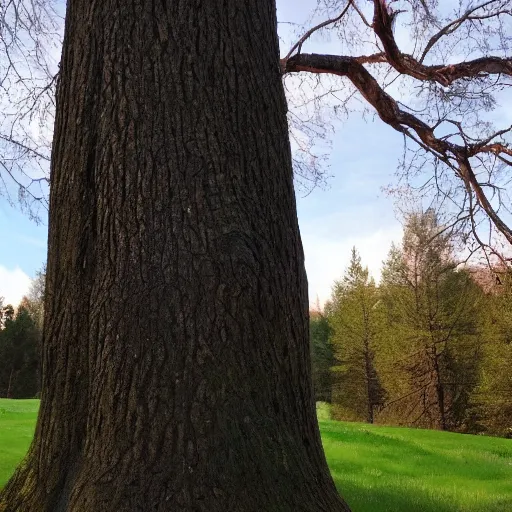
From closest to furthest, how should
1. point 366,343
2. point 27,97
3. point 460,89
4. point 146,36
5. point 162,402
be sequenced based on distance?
point 162,402, point 146,36, point 27,97, point 460,89, point 366,343

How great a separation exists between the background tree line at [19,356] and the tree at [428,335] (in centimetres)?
2034

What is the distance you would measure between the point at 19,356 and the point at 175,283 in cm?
3390

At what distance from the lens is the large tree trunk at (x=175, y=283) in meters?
2.16

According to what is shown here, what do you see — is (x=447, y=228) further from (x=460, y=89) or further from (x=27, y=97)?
(x=27, y=97)

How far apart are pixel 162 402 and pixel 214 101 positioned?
1324mm

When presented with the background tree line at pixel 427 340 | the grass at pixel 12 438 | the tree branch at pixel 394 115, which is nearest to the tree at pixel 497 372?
the background tree line at pixel 427 340

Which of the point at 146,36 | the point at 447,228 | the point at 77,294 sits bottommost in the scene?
the point at 77,294

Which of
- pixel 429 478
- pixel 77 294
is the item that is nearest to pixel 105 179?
pixel 77 294

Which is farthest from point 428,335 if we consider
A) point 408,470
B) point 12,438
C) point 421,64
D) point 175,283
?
point 175,283

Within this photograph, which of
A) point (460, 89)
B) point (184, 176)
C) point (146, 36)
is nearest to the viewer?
point (184, 176)

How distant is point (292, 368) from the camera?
240 centimetres

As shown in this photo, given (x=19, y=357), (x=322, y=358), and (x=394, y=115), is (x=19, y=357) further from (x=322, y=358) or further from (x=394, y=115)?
(x=394, y=115)

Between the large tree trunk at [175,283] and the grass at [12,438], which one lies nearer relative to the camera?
the large tree trunk at [175,283]

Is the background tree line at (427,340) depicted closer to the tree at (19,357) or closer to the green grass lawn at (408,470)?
the green grass lawn at (408,470)
